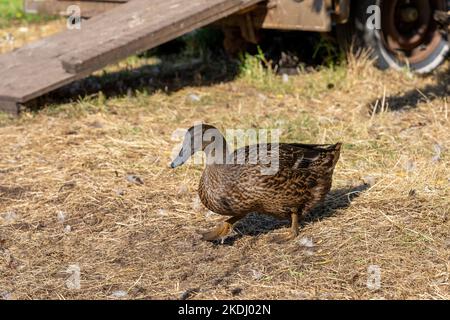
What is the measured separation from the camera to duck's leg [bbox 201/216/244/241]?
5418 mm

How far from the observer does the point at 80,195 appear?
249 inches

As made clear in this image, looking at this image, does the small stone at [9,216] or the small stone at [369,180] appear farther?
the small stone at [369,180]

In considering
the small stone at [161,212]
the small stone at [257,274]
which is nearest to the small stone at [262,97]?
the small stone at [161,212]

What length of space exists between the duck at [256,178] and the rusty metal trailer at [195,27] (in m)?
2.83

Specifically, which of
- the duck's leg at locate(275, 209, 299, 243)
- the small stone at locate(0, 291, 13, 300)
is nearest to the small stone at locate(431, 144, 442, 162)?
the duck's leg at locate(275, 209, 299, 243)

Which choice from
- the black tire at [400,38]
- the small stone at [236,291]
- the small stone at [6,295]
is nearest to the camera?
the small stone at [236,291]

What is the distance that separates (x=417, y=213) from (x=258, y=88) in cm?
350

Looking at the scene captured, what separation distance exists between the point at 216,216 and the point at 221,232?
19.5 inches

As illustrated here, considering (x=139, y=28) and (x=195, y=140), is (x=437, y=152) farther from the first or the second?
(x=139, y=28)

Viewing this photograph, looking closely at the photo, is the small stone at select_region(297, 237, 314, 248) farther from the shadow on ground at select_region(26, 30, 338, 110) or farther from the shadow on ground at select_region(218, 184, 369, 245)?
the shadow on ground at select_region(26, 30, 338, 110)

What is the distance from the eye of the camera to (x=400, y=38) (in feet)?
30.0

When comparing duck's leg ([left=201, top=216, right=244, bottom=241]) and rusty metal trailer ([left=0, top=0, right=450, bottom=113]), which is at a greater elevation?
rusty metal trailer ([left=0, top=0, right=450, bottom=113])

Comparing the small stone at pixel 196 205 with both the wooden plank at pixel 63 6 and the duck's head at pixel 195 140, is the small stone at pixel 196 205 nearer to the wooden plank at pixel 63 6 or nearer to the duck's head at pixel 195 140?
the duck's head at pixel 195 140

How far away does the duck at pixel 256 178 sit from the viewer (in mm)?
5215
